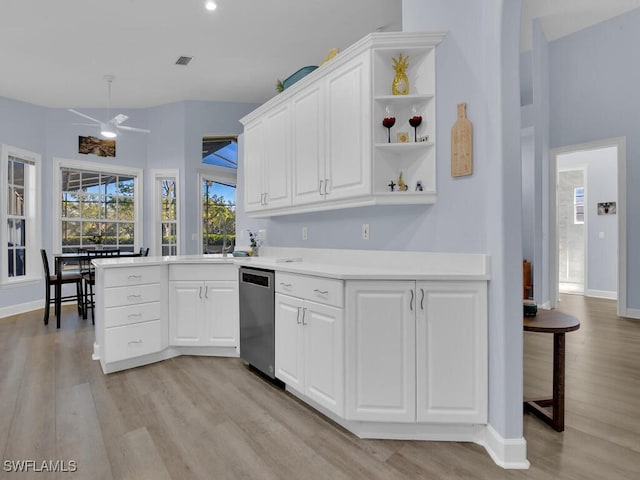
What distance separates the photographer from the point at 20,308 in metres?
5.49

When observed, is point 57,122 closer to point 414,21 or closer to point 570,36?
point 414,21

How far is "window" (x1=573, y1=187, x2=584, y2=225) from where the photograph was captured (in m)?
7.11

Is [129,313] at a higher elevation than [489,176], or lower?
lower

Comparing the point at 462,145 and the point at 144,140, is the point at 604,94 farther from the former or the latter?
the point at 144,140

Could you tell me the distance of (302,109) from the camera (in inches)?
118

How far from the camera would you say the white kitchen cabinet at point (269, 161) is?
323 centimetres

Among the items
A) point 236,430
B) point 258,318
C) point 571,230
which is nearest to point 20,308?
point 258,318

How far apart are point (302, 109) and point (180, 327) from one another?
228 centimetres

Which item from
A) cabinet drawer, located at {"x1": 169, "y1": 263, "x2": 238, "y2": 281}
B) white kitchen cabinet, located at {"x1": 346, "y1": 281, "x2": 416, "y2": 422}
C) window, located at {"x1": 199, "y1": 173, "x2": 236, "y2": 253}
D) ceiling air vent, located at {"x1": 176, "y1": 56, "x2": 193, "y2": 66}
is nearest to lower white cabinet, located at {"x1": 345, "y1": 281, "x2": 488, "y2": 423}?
white kitchen cabinet, located at {"x1": 346, "y1": 281, "x2": 416, "y2": 422}

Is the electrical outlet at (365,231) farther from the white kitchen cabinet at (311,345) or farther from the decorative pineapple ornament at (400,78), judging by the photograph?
the decorative pineapple ornament at (400,78)

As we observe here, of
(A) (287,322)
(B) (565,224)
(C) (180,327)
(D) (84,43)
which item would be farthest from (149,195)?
(B) (565,224)

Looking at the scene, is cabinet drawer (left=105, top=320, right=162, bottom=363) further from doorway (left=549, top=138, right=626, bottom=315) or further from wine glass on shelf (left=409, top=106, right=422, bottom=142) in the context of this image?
doorway (left=549, top=138, right=626, bottom=315)

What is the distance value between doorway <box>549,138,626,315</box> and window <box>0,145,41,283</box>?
8.11 meters

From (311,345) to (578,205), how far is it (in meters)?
7.18
